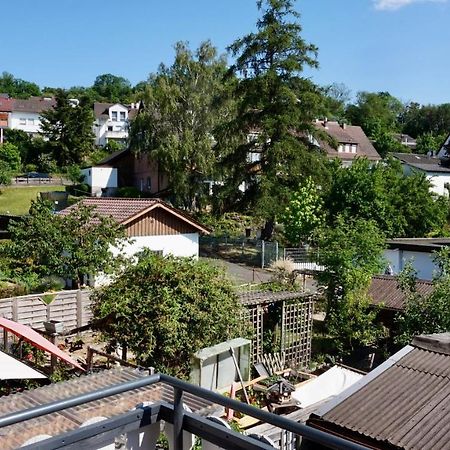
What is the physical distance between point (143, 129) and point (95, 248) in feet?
63.5

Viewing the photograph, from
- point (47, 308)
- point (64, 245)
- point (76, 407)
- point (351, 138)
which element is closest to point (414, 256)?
point (64, 245)

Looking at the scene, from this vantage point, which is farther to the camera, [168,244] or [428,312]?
[168,244]

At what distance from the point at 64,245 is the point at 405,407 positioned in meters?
13.7

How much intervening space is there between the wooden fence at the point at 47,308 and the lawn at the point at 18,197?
2580 cm

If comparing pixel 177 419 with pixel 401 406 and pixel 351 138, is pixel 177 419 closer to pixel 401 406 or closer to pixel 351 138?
pixel 401 406

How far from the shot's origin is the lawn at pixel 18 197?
137 feet

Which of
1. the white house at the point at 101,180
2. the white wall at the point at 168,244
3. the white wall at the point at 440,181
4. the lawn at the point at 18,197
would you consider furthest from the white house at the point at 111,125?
the white wall at the point at 168,244

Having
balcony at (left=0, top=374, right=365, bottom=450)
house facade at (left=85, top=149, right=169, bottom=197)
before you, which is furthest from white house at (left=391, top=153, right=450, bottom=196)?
balcony at (left=0, top=374, right=365, bottom=450)

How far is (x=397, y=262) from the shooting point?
24.1m

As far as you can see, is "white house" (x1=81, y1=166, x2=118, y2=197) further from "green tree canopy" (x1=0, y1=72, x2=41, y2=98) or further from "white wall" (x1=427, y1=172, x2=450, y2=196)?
"green tree canopy" (x1=0, y1=72, x2=41, y2=98)

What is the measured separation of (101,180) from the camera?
45844 millimetres

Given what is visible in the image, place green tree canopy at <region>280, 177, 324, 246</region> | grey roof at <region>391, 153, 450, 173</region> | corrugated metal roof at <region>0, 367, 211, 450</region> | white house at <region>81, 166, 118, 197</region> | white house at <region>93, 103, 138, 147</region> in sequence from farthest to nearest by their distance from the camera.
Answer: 1. white house at <region>93, 103, 138, 147</region>
2. grey roof at <region>391, 153, 450, 173</region>
3. white house at <region>81, 166, 118, 197</region>
4. green tree canopy at <region>280, 177, 324, 246</region>
5. corrugated metal roof at <region>0, 367, 211, 450</region>

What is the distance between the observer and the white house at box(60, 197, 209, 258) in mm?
22344

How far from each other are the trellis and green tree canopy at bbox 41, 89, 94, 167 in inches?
1653
